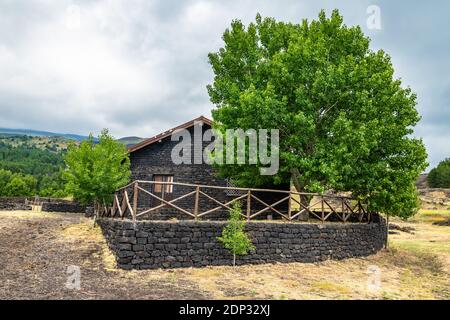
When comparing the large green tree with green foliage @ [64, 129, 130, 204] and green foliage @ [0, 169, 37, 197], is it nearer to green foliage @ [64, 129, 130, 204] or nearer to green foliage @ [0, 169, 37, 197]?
green foliage @ [64, 129, 130, 204]

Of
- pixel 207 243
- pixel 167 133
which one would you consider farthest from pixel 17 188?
pixel 207 243

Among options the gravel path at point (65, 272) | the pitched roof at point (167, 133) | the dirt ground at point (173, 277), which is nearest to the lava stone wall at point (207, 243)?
the dirt ground at point (173, 277)

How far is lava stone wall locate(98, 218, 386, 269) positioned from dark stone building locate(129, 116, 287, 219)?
5.65 metres

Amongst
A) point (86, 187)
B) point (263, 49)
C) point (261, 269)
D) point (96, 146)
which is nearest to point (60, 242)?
point (86, 187)

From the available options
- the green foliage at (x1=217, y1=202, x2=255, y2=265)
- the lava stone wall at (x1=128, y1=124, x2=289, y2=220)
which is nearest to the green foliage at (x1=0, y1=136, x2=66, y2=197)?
the lava stone wall at (x1=128, y1=124, x2=289, y2=220)

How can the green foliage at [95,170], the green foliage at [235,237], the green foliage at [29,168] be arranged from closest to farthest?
the green foliage at [235,237]
the green foliage at [95,170]
the green foliage at [29,168]

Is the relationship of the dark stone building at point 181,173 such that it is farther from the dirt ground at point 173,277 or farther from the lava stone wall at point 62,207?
the lava stone wall at point 62,207

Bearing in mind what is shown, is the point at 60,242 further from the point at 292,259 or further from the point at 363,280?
the point at 363,280

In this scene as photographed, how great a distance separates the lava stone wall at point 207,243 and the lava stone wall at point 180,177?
5.32 meters

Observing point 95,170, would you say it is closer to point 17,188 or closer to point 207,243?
point 207,243

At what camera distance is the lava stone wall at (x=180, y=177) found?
19844mm

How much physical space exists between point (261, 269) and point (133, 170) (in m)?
12.1

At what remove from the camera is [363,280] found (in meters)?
11.6

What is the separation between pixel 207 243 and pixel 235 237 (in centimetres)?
88
